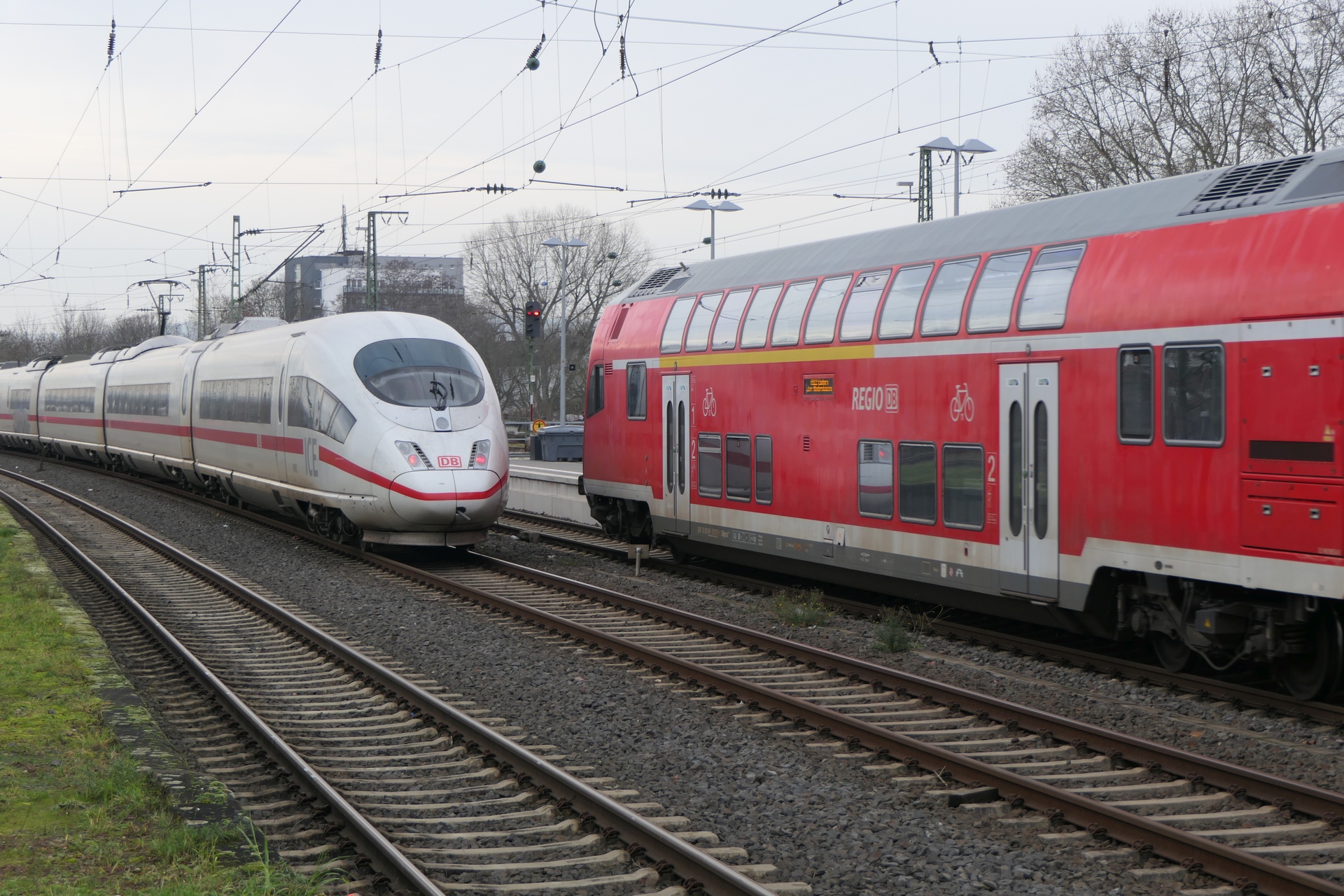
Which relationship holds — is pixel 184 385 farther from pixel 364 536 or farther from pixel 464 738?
pixel 464 738

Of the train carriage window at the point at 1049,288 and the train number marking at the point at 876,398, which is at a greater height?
the train carriage window at the point at 1049,288

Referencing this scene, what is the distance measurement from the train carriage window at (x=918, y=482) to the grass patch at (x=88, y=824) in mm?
7003

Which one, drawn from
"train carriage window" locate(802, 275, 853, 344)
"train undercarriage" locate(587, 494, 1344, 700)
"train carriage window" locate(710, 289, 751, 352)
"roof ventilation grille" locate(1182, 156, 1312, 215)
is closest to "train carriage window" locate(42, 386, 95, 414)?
"train carriage window" locate(710, 289, 751, 352)

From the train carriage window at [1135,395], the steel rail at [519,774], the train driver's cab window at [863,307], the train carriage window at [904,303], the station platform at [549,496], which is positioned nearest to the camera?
the steel rail at [519,774]

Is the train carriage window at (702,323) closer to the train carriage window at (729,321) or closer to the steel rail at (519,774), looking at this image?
the train carriage window at (729,321)

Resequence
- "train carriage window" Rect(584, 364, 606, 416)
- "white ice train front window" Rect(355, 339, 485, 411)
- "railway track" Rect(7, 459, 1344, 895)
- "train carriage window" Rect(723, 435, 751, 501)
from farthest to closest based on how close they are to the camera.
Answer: "train carriage window" Rect(584, 364, 606, 416), "white ice train front window" Rect(355, 339, 485, 411), "train carriage window" Rect(723, 435, 751, 501), "railway track" Rect(7, 459, 1344, 895)

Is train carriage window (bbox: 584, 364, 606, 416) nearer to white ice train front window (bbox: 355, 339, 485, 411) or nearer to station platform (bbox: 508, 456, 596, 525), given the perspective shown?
white ice train front window (bbox: 355, 339, 485, 411)

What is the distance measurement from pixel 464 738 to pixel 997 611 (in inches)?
206

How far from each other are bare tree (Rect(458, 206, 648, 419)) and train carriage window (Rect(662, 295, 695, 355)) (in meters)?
52.4

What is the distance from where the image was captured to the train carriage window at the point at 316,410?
16953 millimetres

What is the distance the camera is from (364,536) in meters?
17.4

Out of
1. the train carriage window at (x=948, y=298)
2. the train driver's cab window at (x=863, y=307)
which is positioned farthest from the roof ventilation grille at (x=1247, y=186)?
the train driver's cab window at (x=863, y=307)

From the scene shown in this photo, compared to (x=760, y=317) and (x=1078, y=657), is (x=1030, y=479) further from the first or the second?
(x=760, y=317)

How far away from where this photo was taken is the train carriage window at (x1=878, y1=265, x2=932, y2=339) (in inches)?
467
